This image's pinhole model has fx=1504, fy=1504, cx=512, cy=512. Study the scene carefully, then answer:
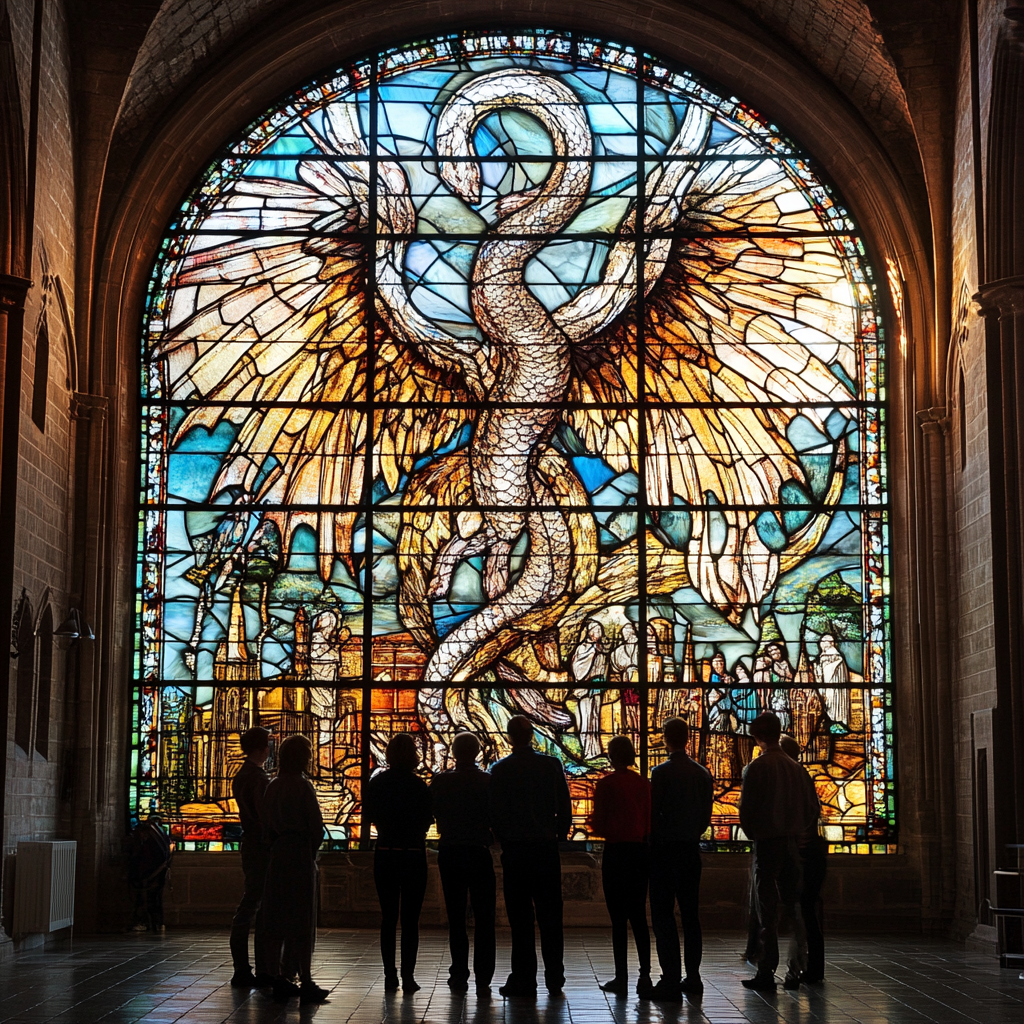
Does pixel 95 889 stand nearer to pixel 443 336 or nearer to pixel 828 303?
pixel 443 336

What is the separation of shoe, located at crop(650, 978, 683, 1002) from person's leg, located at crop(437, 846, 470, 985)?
37.8 inches

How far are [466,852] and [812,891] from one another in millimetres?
1853

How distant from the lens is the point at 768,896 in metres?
7.82

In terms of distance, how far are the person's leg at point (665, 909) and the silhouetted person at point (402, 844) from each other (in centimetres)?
118

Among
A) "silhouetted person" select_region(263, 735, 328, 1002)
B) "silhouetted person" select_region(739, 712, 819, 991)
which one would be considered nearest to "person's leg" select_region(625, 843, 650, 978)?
"silhouetted person" select_region(739, 712, 819, 991)

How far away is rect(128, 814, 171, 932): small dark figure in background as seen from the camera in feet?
37.2

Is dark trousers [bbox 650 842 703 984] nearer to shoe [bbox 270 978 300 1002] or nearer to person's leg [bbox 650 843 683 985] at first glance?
person's leg [bbox 650 843 683 985]

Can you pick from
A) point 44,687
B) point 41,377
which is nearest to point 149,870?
point 44,687

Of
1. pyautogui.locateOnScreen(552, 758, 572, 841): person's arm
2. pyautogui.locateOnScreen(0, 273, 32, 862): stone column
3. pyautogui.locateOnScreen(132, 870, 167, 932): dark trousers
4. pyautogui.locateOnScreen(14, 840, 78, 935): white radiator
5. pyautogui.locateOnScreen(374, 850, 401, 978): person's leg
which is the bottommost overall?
pyautogui.locateOnScreen(132, 870, 167, 932): dark trousers

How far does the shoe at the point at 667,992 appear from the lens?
24.1ft

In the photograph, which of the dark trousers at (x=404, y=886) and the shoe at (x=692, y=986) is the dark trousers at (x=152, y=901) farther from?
the shoe at (x=692, y=986)

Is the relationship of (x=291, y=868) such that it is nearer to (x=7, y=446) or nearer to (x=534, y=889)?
(x=534, y=889)

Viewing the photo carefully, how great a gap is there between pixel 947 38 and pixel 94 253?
23.3 feet

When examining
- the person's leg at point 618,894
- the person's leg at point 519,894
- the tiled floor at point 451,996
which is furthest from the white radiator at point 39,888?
the person's leg at point 618,894
